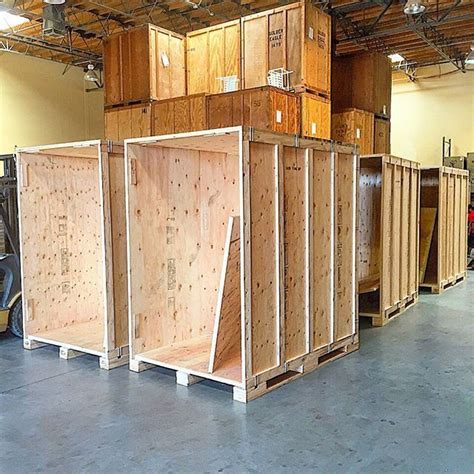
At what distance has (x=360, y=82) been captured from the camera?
10.1 meters

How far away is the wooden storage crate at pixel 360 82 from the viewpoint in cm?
1002

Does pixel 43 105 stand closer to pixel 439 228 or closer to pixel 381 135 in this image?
pixel 381 135

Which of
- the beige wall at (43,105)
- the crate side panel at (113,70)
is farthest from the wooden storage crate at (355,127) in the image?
the beige wall at (43,105)

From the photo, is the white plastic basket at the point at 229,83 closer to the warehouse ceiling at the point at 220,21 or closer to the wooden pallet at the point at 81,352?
the warehouse ceiling at the point at 220,21

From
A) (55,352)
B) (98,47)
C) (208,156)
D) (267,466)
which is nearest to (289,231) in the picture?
(208,156)

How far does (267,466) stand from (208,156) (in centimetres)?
341

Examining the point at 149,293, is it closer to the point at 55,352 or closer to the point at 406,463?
the point at 55,352

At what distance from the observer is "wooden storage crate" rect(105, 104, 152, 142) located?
862 centimetres

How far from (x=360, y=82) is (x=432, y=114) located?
623 cm

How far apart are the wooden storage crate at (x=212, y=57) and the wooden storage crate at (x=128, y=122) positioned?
924mm

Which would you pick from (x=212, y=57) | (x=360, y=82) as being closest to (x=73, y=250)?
(x=212, y=57)

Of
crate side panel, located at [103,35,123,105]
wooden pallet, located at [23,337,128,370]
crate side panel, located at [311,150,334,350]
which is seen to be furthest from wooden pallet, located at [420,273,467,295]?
crate side panel, located at [103,35,123,105]

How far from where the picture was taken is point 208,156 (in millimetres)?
5781

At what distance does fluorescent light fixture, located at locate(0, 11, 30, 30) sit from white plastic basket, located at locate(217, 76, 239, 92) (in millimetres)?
5905
